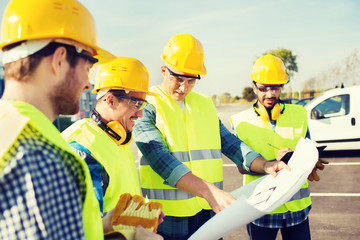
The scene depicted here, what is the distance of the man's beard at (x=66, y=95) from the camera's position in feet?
3.39

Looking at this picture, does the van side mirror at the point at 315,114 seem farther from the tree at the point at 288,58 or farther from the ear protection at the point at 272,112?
the tree at the point at 288,58

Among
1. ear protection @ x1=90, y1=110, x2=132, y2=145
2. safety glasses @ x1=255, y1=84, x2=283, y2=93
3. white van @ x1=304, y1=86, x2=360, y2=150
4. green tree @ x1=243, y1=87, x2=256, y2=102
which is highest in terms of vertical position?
safety glasses @ x1=255, y1=84, x2=283, y2=93

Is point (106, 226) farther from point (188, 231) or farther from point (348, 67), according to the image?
point (348, 67)

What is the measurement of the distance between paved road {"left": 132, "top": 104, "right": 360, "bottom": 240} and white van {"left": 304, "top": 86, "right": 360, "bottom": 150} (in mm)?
465

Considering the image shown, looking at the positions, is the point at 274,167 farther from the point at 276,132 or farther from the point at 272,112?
the point at 272,112

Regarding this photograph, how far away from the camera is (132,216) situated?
125 cm

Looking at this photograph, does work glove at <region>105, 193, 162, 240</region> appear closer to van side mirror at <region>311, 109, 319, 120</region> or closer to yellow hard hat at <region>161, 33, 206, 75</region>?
yellow hard hat at <region>161, 33, 206, 75</region>

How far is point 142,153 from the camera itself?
2.16 metres

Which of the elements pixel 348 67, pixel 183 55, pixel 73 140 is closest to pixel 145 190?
pixel 73 140

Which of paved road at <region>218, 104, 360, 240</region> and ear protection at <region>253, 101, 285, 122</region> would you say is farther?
paved road at <region>218, 104, 360, 240</region>

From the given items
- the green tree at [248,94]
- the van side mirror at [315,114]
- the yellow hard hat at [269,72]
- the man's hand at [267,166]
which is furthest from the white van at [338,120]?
the green tree at [248,94]

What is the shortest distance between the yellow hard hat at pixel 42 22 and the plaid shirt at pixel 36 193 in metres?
0.37

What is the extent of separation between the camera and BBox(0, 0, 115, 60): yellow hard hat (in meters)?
1.04

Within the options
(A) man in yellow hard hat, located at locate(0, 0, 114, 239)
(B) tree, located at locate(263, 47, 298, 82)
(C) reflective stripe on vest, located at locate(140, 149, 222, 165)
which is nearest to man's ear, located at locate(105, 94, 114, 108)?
(C) reflective stripe on vest, located at locate(140, 149, 222, 165)
